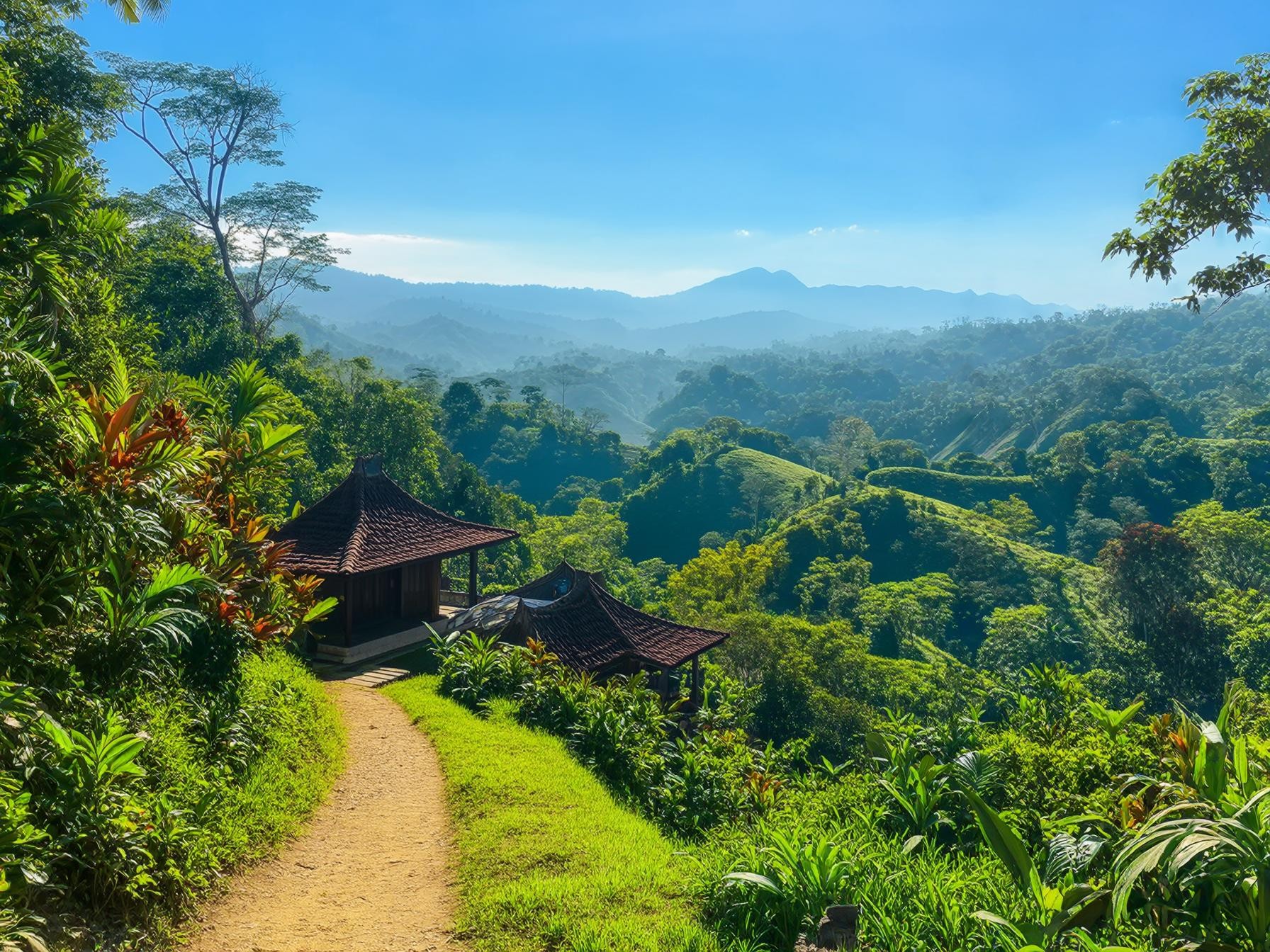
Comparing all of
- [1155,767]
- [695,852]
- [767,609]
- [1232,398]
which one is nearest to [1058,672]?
[1155,767]

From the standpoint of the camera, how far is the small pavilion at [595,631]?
14.0 meters

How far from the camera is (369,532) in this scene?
15.3 m

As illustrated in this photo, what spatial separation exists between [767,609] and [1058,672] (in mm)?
34845

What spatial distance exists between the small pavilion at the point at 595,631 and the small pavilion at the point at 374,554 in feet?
4.00

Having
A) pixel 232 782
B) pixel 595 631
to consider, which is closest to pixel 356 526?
pixel 595 631

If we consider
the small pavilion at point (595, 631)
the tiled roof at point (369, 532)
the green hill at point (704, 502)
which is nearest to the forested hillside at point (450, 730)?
the small pavilion at point (595, 631)

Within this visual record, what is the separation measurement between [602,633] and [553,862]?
8650mm

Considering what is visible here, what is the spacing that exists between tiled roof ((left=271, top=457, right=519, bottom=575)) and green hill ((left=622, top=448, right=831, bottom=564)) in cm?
4361

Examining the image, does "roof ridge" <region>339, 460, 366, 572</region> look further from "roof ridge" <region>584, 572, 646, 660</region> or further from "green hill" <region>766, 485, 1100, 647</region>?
"green hill" <region>766, 485, 1100, 647</region>

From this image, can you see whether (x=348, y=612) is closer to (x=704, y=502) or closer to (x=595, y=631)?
(x=595, y=631)

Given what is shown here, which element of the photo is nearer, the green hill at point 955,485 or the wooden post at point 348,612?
the wooden post at point 348,612

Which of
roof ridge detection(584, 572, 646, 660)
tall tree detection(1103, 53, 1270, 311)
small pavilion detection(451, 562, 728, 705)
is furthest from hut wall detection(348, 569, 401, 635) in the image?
tall tree detection(1103, 53, 1270, 311)

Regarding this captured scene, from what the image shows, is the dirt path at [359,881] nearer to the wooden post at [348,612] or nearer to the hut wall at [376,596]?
the wooden post at [348,612]

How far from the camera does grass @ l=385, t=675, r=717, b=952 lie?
17.3 ft
